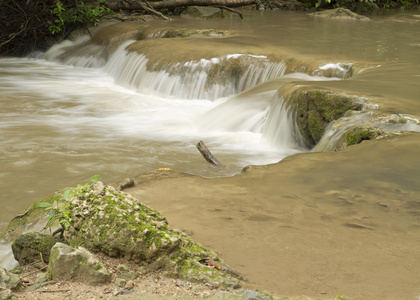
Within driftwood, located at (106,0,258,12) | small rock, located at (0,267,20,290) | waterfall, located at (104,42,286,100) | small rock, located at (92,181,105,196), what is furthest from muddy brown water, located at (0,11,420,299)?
driftwood, located at (106,0,258,12)

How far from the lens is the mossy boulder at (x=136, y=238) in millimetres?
2867

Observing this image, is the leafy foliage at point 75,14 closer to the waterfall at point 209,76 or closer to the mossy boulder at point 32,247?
the waterfall at point 209,76

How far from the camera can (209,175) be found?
5.70 m

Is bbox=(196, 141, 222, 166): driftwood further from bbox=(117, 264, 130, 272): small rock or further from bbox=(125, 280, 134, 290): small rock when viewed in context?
bbox=(125, 280, 134, 290): small rock

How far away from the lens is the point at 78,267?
9.20ft

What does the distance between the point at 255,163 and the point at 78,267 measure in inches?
150

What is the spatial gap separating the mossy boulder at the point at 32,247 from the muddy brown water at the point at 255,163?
747 millimetres

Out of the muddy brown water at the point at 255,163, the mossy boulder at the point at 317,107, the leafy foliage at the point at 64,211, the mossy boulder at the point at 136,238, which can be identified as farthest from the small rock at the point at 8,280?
the mossy boulder at the point at 317,107

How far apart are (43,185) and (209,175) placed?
1.66 m

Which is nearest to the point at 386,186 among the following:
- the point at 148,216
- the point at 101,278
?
the point at 148,216

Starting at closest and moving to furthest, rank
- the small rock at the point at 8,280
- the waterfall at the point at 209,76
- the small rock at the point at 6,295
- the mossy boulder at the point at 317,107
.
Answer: the small rock at the point at 6,295 → the small rock at the point at 8,280 → the mossy boulder at the point at 317,107 → the waterfall at the point at 209,76

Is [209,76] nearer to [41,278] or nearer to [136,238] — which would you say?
[136,238]

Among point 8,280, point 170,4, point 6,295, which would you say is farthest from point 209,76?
point 6,295

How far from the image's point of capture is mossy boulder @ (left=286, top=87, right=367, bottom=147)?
6.29 meters
